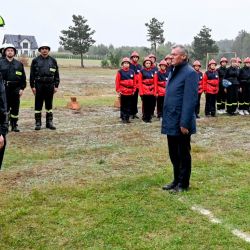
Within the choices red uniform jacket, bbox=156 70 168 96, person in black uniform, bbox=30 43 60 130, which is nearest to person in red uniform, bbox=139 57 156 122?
red uniform jacket, bbox=156 70 168 96

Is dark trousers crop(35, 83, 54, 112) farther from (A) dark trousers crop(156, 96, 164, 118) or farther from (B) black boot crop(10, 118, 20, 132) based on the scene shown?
(A) dark trousers crop(156, 96, 164, 118)

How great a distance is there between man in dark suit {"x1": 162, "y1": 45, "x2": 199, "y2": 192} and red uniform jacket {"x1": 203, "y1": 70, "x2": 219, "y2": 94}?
7.35m

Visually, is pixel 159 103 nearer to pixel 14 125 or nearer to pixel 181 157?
pixel 14 125

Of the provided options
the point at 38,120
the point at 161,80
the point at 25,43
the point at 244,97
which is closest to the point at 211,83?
the point at 244,97

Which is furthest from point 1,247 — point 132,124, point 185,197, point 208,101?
point 208,101

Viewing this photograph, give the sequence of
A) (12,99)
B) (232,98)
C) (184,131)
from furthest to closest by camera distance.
Answer: (232,98)
(12,99)
(184,131)

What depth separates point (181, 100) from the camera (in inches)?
221

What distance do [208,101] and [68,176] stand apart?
7.42m

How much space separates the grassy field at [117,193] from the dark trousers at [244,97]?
3.16 meters

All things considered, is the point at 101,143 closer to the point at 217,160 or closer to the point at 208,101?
the point at 217,160

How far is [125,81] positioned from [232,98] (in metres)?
3.56

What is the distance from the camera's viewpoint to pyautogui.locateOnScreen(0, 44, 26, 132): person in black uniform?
9797 millimetres

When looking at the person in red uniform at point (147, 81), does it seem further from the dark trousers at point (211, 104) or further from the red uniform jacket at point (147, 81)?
the dark trousers at point (211, 104)

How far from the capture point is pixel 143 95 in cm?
1192
